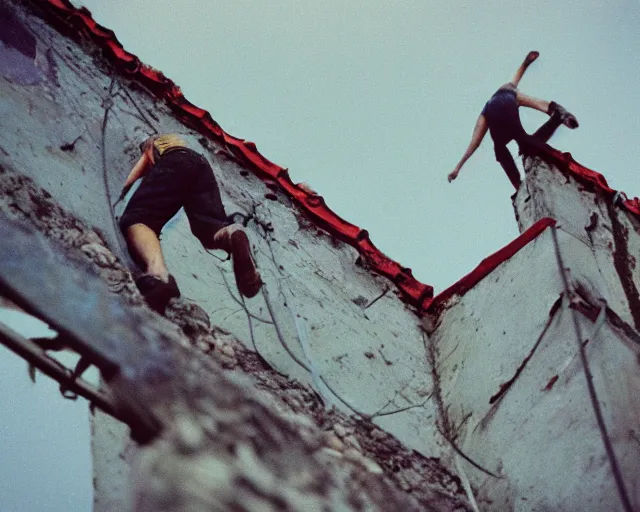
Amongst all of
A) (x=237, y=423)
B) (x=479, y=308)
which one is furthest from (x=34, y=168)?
(x=479, y=308)

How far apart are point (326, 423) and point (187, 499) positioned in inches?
48.0

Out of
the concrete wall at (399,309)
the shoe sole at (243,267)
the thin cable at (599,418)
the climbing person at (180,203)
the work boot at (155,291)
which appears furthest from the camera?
the shoe sole at (243,267)

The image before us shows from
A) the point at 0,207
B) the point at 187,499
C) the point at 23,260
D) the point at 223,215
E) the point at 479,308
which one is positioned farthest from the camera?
the point at 479,308

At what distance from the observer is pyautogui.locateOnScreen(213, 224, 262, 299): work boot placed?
3480mm

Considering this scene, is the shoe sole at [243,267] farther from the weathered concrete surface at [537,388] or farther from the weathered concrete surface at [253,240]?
the weathered concrete surface at [537,388]

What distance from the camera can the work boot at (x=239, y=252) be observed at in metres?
3.48

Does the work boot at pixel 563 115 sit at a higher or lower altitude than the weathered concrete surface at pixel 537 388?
higher

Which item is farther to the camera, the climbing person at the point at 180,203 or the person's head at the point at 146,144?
the person's head at the point at 146,144

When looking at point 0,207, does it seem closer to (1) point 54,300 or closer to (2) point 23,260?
(2) point 23,260

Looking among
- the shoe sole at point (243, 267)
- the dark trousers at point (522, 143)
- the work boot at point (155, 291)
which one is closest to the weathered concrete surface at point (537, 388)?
the dark trousers at point (522, 143)

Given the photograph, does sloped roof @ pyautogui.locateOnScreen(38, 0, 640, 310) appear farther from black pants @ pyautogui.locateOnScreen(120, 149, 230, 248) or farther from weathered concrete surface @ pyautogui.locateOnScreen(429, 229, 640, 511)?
black pants @ pyautogui.locateOnScreen(120, 149, 230, 248)

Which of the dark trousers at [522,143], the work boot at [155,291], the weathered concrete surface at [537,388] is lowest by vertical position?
the work boot at [155,291]

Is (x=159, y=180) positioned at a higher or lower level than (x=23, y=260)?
higher

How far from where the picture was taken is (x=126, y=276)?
2906 mm
